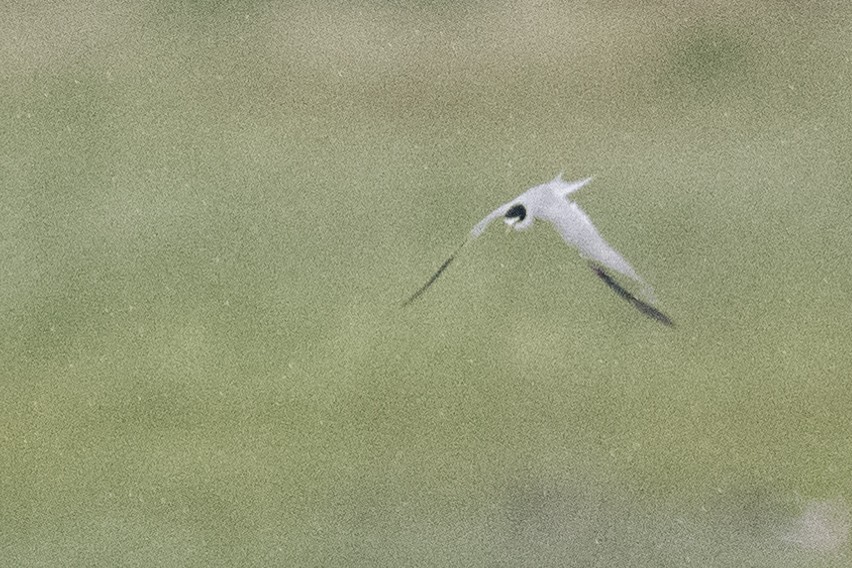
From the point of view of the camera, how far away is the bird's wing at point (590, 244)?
103 inches

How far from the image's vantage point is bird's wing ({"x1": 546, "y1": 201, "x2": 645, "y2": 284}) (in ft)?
8.62

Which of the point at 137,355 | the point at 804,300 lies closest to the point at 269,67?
the point at 137,355

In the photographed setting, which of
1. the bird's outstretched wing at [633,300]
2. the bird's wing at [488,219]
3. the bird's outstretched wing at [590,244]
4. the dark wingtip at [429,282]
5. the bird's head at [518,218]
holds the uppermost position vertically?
the bird's wing at [488,219]

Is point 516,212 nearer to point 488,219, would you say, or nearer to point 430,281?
point 488,219

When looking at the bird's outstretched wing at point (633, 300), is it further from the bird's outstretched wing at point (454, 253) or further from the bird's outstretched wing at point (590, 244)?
the bird's outstretched wing at point (454, 253)

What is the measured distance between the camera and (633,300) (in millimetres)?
2623

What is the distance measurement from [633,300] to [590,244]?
0.86 feet

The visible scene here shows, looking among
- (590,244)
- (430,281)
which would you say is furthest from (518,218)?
(430,281)

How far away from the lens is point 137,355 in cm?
268

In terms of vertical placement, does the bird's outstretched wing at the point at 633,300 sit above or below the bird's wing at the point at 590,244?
below

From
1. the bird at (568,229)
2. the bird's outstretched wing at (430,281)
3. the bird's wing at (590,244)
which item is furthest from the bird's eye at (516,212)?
the bird's outstretched wing at (430,281)

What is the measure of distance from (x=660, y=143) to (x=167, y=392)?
2.08 meters

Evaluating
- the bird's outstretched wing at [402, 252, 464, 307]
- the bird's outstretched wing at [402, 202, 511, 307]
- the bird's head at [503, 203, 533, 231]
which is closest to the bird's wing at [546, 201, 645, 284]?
the bird's head at [503, 203, 533, 231]

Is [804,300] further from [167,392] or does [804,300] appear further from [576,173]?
[167,392]
